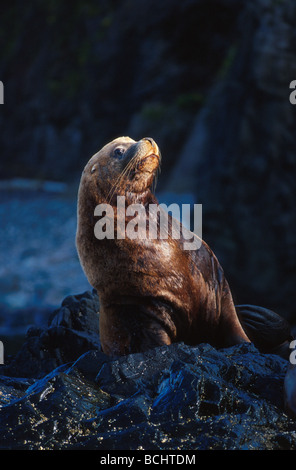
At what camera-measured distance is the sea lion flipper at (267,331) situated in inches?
208

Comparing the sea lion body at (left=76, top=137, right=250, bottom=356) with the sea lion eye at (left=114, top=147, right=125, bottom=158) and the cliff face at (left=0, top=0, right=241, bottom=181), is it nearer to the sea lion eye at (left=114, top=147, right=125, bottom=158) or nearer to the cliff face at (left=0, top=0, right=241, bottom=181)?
the sea lion eye at (left=114, top=147, right=125, bottom=158)

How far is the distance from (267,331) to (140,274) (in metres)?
1.57

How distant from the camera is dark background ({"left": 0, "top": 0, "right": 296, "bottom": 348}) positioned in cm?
1239

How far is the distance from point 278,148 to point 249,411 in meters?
9.55

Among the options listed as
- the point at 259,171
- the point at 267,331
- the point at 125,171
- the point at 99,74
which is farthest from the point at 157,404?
the point at 99,74

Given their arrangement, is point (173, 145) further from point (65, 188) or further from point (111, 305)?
point (111, 305)

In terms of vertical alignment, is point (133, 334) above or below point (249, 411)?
above

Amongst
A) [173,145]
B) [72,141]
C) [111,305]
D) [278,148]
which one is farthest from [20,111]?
[111,305]

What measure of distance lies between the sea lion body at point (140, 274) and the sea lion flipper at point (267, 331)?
0.51 meters

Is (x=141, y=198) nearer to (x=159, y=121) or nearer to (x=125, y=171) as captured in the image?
(x=125, y=171)

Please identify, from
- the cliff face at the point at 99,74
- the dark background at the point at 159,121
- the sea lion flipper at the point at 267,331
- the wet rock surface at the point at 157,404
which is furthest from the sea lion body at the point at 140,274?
the cliff face at the point at 99,74

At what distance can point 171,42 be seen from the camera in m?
21.3

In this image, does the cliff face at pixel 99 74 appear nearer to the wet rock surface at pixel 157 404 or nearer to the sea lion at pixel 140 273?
the sea lion at pixel 140 273

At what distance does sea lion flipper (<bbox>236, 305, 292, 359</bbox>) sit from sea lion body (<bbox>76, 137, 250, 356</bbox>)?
51cm
